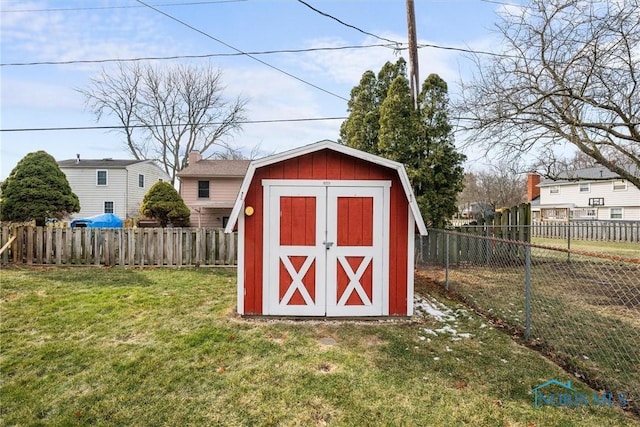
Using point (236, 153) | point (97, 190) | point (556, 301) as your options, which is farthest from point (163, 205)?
point (236, 153)

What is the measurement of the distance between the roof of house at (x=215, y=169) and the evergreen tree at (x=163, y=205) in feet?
13.4

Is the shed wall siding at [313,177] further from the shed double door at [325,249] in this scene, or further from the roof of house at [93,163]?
the roof of house at [93,163]

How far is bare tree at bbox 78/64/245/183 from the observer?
27.1 meters

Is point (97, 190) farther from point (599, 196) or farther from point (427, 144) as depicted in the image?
point (599, 196)

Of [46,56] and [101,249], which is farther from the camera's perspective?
[46,56]

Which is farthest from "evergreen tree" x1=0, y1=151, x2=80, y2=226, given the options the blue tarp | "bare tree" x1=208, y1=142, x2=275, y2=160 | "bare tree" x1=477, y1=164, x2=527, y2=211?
"bare tree" x1=477, y1=164, x2=527, y2=211

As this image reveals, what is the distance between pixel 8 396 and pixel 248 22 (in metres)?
10.8

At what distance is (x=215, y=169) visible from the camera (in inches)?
835

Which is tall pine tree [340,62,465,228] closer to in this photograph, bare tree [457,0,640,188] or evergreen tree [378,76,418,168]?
evergreen tree [378,76,418,168]

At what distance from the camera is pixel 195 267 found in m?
9.34

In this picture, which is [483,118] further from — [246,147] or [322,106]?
[246,147]

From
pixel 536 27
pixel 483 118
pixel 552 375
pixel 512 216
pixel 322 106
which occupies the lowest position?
pixel 552 375

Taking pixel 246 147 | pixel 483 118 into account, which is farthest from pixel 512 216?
pixel 246 147
